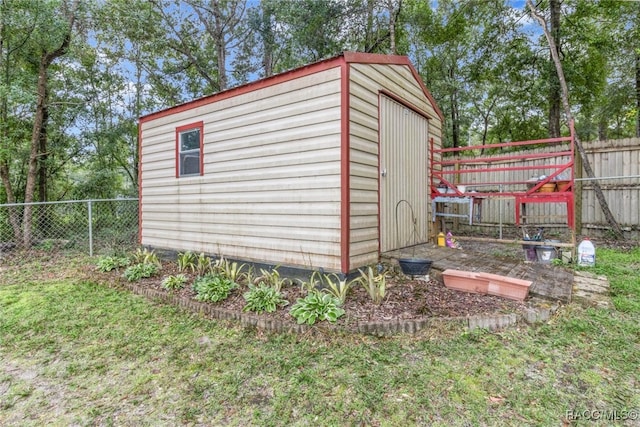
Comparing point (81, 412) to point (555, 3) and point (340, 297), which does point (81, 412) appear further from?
point (555, 3)

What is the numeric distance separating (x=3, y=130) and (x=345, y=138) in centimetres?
948

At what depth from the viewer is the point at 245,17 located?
11.1 m

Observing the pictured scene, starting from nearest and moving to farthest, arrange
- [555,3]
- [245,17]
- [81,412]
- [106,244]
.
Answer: [81,412]
[106,244]
[555,3]
[245,17]

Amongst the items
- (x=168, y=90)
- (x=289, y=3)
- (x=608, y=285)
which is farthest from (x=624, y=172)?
(x=168, y=90)

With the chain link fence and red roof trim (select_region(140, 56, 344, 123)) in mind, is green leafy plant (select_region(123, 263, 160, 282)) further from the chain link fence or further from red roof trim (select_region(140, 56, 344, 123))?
red roof trim (select_region(140, 56, 344, 123))

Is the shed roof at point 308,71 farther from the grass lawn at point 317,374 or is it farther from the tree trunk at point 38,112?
the tree trunk at point 38,112

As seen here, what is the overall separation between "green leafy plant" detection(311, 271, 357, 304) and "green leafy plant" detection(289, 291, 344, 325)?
110 mm

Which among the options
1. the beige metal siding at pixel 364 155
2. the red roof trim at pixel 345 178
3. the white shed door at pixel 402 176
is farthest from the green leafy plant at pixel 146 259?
the white shed door at pixel 402 176

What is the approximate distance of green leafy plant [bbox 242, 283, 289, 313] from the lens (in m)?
3.28

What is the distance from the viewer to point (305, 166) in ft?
13.0

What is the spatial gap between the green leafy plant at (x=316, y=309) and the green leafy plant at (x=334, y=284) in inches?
4.3

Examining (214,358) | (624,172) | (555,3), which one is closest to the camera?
(214,358)

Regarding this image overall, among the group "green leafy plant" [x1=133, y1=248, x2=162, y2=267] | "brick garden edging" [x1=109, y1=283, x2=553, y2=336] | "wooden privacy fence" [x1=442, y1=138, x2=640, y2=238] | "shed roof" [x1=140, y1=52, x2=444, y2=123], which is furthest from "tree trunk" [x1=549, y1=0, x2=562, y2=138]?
"green leafy plant" [x1=133, y1=248, x2=162, y2=267]

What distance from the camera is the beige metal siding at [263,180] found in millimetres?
3773
